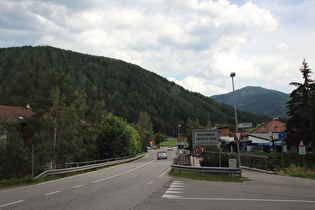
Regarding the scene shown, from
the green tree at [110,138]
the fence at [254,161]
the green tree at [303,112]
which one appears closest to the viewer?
the fence at [254,161]

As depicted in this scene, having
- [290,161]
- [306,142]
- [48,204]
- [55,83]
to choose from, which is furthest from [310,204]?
[55,83]

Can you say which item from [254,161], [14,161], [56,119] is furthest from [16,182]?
[254,161]

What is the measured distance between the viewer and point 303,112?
29.2 meters

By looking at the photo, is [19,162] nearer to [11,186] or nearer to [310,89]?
[11,186]

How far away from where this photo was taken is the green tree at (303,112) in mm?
28438

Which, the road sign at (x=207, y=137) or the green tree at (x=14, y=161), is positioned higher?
the road sign at (x=207, y=137)

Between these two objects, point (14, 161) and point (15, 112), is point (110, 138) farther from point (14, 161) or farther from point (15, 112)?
point (14, 161)

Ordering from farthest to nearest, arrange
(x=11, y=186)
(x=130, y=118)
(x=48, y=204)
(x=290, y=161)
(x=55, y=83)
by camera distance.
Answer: (x=130, y=118) → (x=55, y=83) → (x=290, y=161) → (x=11, y=186) → (x=48, y=204)

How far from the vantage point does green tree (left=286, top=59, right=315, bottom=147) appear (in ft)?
93.3

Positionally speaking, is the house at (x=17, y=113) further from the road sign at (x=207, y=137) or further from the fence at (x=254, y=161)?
the fence at (x=254, y=161)

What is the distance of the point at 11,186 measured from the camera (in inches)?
555

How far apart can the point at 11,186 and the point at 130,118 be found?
169565 mm

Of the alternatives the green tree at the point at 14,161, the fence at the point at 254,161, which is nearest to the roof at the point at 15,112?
the green tree at the point at 14,161

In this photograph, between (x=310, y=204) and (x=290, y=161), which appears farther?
(x=290, y=161)
